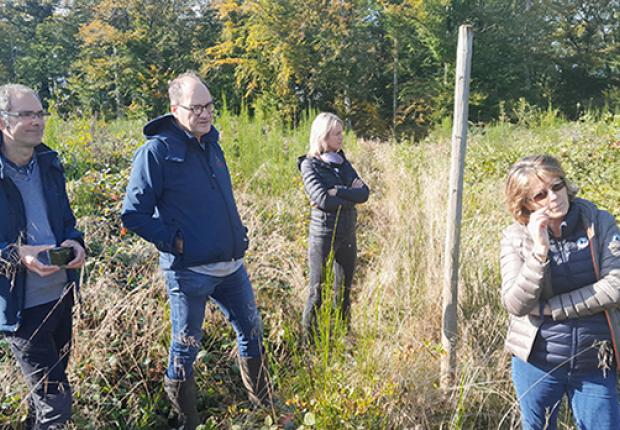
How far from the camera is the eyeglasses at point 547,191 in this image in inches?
67.9

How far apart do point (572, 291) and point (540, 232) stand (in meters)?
0.26

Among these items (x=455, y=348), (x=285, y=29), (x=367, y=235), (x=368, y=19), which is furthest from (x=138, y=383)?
(x=368, y=19)

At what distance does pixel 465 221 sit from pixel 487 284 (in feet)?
3.59

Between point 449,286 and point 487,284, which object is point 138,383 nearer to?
point 449,286

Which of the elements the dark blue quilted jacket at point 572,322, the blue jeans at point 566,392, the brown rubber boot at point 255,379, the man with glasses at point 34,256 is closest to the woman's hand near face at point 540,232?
the dark blue quilted jacket at point 572,322

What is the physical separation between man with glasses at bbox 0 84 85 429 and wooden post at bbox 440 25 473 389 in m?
1.73

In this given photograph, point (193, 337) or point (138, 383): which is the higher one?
point (193, 337)

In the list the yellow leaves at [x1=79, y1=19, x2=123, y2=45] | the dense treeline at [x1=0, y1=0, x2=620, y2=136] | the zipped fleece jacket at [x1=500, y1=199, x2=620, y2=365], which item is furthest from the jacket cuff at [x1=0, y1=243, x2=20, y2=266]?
the yellow leaves at [x1=79, y1=19, x2=123, y2=45]

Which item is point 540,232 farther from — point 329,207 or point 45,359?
point 45,359

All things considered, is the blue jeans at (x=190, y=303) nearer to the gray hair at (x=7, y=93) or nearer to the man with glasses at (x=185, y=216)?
the man with glasses at (x=185, y=216)

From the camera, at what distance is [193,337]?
2104 mm

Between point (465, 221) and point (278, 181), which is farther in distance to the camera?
point (278, 181)

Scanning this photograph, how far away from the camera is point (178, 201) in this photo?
2088 mm

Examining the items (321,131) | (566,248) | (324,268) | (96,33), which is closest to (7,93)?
(321,131)
